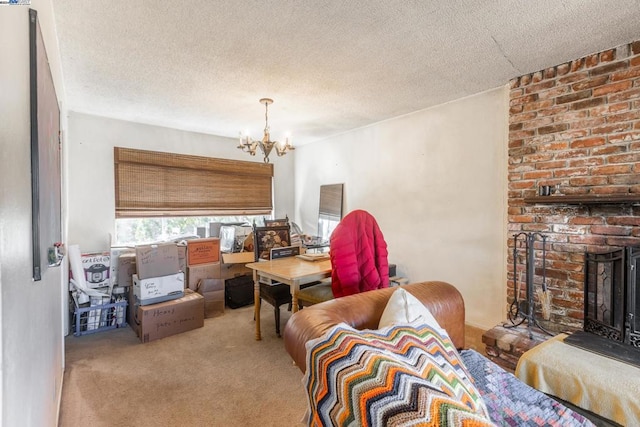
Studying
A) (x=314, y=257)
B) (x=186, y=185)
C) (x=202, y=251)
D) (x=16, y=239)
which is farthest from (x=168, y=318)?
(x=16, y=239)

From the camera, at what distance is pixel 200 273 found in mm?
3654

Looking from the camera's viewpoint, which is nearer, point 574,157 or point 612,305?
point 612,305

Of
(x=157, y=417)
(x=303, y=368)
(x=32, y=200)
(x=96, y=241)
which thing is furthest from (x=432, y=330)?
(x=96, y=241)

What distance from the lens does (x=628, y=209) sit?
2139 millimetres

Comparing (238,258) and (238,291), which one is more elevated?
(238,258)

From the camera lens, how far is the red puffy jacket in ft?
7.69

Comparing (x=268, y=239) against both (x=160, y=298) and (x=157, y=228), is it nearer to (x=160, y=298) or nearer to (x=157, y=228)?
(x=160, y=298)

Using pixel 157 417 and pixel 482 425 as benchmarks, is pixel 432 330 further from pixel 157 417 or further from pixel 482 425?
pixel 157 417

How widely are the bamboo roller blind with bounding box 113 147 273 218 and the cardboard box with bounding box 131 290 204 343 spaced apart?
1.49 m

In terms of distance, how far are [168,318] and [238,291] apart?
1.01 meters

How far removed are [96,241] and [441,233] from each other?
4146 millimetres

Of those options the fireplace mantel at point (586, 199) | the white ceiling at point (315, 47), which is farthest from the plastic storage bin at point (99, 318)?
the fireplace mantel at point (586, 199)

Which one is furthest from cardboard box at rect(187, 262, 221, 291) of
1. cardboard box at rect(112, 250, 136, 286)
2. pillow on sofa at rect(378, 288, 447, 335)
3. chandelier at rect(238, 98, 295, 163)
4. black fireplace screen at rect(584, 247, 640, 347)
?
black fireplace screen at rect(584, 247, 640, 347)

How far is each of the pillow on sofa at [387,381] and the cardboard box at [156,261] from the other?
106 inches
